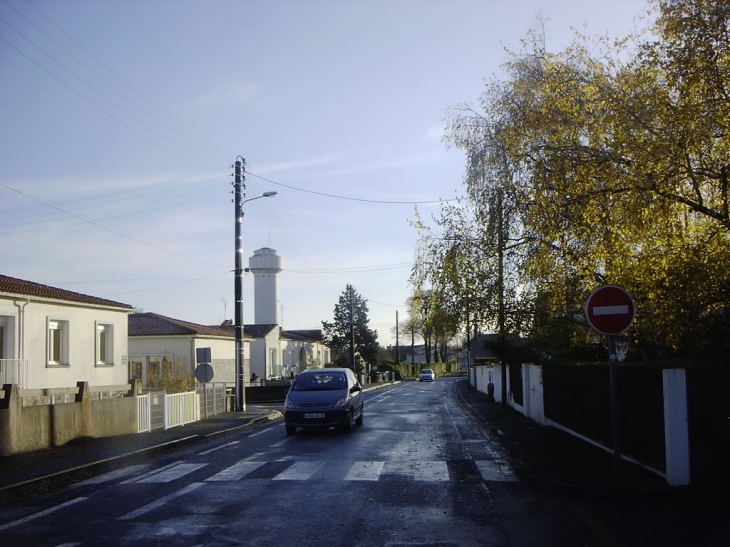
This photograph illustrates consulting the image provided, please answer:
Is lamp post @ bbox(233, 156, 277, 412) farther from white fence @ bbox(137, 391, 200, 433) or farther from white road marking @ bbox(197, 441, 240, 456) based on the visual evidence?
white road marking @ bbox(197, 441, 240, 456)

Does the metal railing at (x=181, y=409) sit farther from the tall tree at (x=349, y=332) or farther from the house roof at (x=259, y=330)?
the tall tree at (x=349, y=332)

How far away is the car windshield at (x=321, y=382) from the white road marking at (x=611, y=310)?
10451 mm

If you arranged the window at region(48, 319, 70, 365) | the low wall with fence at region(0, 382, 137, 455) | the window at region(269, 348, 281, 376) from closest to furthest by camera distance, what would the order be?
the low wall with fence at region(0, 382, 137, 455) → the window at region(48, 319, 70, 365) → the window at region(269, 348, 281, 376)

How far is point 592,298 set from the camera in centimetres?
1073

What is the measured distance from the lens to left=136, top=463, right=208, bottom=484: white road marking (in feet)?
37.5

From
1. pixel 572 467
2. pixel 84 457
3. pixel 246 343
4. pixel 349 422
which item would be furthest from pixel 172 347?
pixel 572 467

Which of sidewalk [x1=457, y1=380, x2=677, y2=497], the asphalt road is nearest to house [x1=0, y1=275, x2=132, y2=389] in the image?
the asphalt road

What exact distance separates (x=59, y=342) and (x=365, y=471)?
17.2 meters

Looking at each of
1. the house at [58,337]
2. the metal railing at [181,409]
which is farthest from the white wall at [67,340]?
the metal railing at [181,409]

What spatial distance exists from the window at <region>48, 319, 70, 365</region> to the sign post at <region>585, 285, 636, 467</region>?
19863 millimetres

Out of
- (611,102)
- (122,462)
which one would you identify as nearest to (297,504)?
(122,462)

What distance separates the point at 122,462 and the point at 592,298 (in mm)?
9051

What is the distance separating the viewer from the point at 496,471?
473 inches

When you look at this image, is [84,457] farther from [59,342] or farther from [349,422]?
[59,342]
